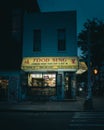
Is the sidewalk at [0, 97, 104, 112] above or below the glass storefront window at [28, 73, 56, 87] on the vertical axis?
Answer: below

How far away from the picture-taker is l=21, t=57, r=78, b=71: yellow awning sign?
29.9 m

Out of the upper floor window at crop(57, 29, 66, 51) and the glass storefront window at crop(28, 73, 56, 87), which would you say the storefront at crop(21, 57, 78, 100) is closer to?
the glass storefront window at crop(28, 73, 56, 87)

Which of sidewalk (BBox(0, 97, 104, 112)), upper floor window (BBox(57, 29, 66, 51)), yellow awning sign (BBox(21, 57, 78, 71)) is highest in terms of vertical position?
upper floor window (BBox(57, 29, 66, 51))

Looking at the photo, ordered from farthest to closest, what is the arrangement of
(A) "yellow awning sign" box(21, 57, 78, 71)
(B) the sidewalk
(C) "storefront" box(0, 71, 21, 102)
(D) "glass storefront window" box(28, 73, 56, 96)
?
(D) "glass storefront window" box(28, 73, 56, 96)
(C) "storefront" box(0, 71, 21, 102)
(A) "yellow awning sign" box(21, 57, 78, 71)
(B) the sidewalk

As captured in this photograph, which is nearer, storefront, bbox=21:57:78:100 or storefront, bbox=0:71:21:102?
storefront, bbox=21:57:78:100

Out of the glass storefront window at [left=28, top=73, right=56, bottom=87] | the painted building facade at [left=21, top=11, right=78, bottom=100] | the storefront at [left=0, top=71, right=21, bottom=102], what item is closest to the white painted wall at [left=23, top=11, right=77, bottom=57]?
the painted building facade at [left=21, top=11, right=78, bottom=100]

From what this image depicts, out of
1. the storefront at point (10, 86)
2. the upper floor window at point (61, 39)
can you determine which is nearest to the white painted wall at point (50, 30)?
the upper floor window at point (61, 39)

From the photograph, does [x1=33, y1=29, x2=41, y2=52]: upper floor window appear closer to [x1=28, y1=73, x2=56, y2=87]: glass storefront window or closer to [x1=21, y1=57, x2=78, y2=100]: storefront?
[x1=21, y1=57, x2=78, y2=100]: storefront

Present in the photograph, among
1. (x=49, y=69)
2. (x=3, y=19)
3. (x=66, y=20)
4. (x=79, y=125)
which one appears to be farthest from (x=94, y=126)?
(x=3, y=19)

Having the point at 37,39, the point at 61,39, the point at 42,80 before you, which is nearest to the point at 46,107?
the point at 42,80

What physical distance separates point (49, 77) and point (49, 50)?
2.59 metres

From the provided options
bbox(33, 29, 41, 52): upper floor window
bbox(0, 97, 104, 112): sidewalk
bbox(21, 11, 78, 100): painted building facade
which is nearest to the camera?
bbox(0, 97, 104, 112): sidewalk

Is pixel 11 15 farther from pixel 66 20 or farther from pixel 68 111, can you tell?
pixel 68 111

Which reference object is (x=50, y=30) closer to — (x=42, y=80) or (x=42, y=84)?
→ (x=42, y=80)
